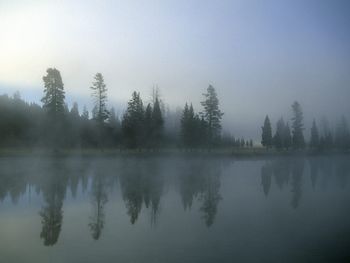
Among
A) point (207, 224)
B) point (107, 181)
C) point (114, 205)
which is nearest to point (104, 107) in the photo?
point (107, 181)

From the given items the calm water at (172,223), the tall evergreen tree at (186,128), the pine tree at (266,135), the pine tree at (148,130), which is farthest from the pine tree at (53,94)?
the pine tree at (266,135)

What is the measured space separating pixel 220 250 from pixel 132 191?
11.8 m

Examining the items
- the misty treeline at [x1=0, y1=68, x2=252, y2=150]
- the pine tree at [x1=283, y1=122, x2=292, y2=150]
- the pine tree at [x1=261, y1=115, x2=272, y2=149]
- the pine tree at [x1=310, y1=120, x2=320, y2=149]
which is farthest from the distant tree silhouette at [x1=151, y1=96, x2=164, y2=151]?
the pine tree at [x1=310, y1=120, x2=320, y2=149]

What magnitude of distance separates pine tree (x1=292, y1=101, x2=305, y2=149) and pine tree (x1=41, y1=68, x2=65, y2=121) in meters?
58.9

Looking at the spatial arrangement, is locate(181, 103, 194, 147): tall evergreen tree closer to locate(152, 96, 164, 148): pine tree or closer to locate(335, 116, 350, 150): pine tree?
locate(152, 96, 164, 148): pine tree

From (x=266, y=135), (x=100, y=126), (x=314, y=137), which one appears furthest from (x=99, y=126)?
(x=314, y=137)

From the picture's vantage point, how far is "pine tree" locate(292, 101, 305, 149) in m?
92.2

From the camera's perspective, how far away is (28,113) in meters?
66.8

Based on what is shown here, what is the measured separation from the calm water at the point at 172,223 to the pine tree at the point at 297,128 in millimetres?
71754

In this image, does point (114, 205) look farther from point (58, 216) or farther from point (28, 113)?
point (28, 113)

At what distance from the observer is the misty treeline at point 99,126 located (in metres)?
55.7

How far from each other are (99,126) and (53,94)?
9.63m

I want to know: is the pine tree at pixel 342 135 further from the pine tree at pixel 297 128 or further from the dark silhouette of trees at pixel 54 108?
the dark silhouette of trees at pixel 54 108

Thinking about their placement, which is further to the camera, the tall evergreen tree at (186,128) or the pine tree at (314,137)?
the pine tree at (314,137)
